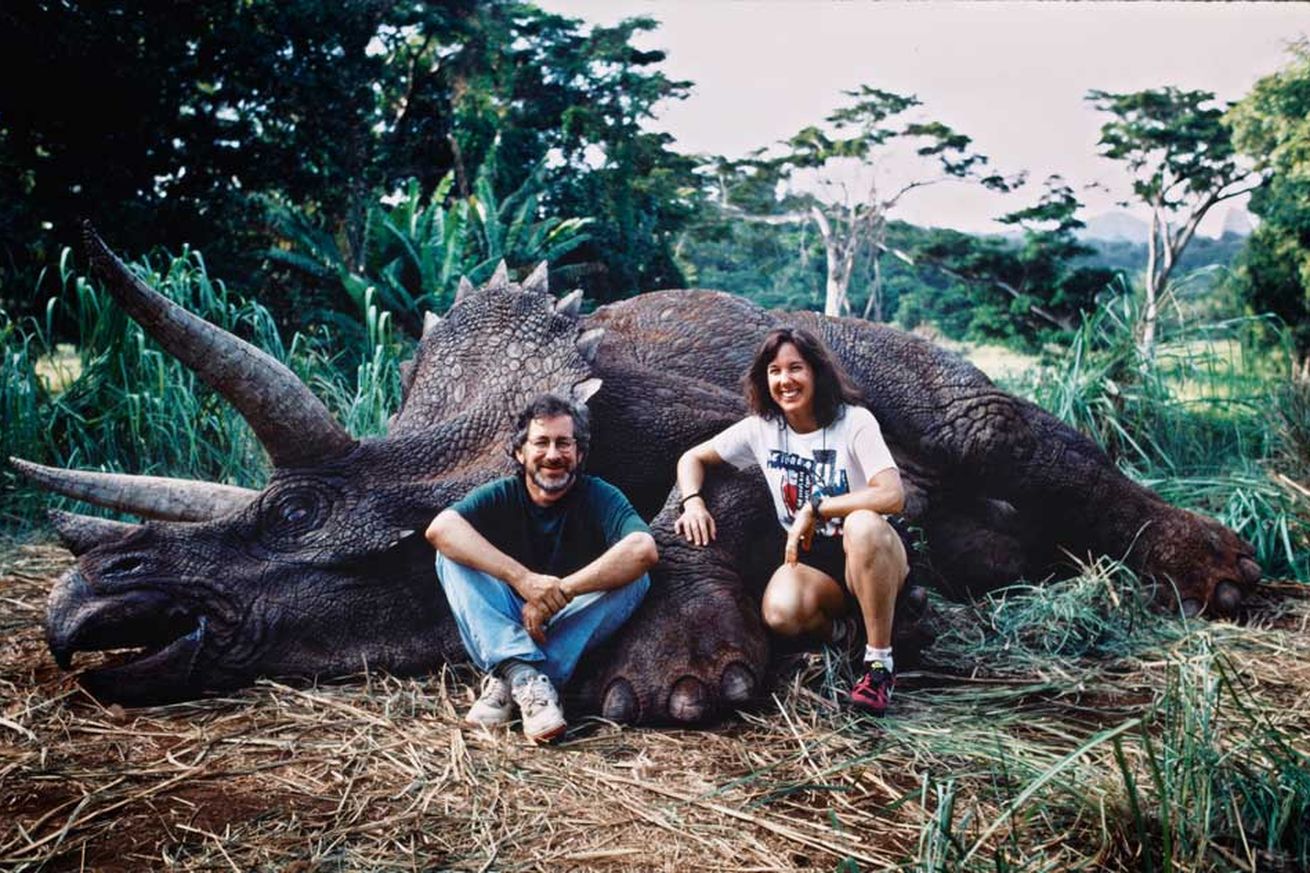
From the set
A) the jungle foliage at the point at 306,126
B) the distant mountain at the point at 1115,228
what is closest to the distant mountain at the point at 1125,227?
the distant mountain at the point at 1115,228

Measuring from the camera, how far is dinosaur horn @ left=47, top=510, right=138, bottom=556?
2754 mm

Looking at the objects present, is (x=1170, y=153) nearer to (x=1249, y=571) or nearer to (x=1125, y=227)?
(x=1125, y=227)

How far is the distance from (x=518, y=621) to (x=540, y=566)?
0.21 meters

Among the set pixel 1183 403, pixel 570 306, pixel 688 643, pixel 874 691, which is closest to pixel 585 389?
pixel 570 306

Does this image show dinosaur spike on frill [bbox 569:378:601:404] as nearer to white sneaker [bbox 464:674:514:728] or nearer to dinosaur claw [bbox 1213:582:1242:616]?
white sneaker [bbox 464:674:514:728]

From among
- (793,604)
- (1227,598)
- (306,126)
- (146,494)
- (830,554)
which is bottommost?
(1227,598)

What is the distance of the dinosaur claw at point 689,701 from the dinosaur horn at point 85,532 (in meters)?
1.56

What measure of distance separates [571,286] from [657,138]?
90.5 inches

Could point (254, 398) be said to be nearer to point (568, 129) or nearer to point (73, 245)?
point (73, 245)

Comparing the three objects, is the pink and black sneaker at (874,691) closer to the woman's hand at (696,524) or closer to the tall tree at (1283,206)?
the woman's hand at (696,524)

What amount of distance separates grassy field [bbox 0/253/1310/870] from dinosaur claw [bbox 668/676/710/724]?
0.05 m

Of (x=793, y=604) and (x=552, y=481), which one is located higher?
(x=552, y=481)

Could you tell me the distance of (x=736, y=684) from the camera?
2646 mm

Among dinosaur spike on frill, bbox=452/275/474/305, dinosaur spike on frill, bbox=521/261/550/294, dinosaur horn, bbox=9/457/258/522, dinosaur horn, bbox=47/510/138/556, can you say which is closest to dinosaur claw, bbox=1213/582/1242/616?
dinosaur spike on frill, bbox=521/261/550/294
